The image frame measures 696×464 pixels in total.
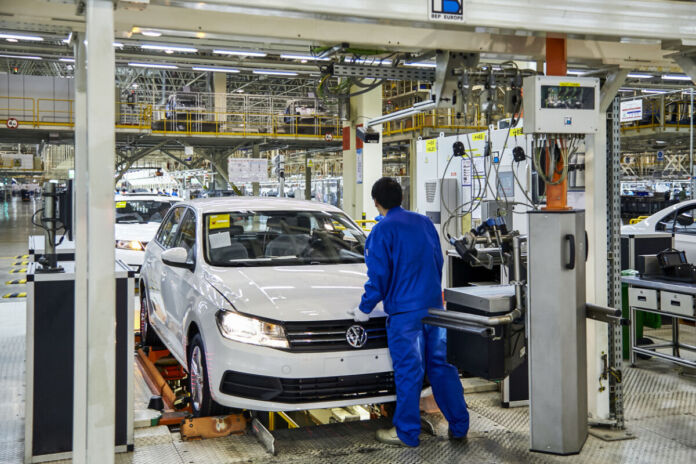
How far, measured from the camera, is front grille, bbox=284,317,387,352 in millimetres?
4152

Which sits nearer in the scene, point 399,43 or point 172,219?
point 399,43

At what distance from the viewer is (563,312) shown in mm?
4051

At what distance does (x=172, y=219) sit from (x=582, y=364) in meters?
3.91

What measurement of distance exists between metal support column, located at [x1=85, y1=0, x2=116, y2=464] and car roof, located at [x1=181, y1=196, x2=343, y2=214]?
2.41 m

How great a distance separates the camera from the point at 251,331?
420 centimetres

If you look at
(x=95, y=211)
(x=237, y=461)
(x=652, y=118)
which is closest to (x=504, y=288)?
(x=237, y=461)

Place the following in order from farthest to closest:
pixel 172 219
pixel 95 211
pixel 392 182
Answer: pixel 172 219
pixel 392 182
pixel 95 211

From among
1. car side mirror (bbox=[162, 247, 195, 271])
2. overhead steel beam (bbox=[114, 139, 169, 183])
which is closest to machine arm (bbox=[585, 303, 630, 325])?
car side mirror (bbox=[162, 247, 195, 271])

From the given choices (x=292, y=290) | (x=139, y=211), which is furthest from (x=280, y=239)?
(x=139, y=211)

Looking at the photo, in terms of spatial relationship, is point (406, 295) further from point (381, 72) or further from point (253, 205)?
point (253, 205)

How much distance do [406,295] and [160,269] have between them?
2.67 m

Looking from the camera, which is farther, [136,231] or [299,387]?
[136,231]

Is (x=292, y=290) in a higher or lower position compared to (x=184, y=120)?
lower

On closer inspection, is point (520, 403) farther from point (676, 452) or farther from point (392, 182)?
point (392, 182)
